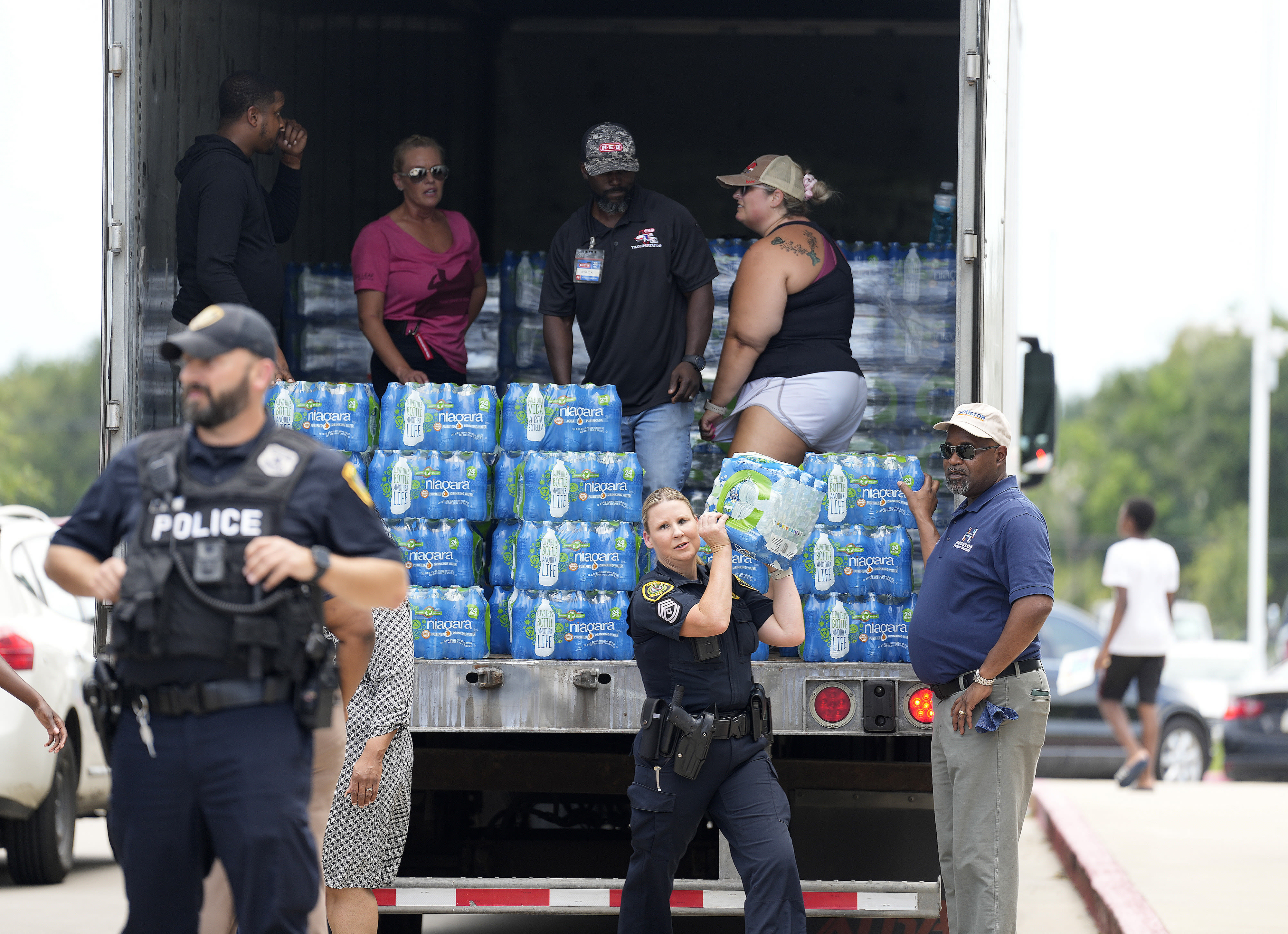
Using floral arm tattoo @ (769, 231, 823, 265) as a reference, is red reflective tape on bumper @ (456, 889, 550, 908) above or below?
below

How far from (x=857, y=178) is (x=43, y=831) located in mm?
5282

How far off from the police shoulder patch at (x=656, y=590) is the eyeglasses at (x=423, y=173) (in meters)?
2.55

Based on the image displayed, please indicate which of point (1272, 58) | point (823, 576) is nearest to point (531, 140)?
point (823, 576)

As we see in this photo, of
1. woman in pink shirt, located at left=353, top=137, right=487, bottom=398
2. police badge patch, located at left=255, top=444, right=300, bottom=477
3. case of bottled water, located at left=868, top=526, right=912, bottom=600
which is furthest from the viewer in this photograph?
woman in pink shirt, located at left=353, top=137, right=487, bottom=398

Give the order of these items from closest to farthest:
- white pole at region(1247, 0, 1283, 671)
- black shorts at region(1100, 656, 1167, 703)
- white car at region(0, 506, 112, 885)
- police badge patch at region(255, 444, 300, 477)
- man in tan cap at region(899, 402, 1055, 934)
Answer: police badge patch at region(255, 444, 300, 477), man in tan cap at region(899, 402, 1055, 934), white car at region(0, 506, 112, 885), black shorts at region(1100, 656, 1167, 703), white pole at region(1247, 0, 1283, 671)

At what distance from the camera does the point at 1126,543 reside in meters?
12.1

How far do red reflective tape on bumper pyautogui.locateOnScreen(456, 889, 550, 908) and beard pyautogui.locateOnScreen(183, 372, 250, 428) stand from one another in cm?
231

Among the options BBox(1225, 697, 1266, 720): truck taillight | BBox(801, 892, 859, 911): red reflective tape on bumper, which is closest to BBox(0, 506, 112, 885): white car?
BBox(801, 892, 859, 911): red reflective tape on bumper

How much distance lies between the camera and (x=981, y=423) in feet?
17.1

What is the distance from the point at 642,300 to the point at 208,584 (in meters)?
3.23

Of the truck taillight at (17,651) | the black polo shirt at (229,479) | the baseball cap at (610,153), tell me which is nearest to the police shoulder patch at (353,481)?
the black polo shirt at (229,479)

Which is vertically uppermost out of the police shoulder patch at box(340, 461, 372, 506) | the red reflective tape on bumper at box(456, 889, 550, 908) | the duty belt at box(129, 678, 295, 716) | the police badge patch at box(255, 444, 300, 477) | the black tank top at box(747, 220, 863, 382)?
the black tank top at box(747, 220, 863, 382)

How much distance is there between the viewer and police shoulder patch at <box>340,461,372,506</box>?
3.77 m

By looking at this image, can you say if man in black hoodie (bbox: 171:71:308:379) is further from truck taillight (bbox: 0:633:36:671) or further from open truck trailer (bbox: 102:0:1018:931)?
truck taillight (bbox: 0:633:36:671)
